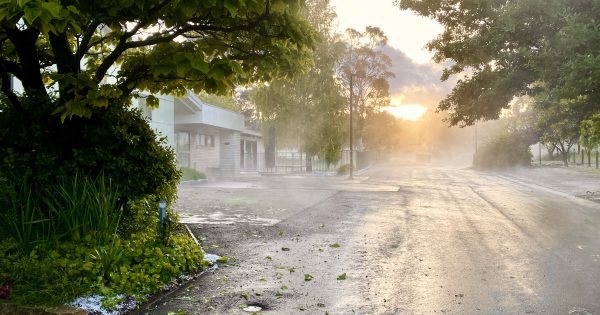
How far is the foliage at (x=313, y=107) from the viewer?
115ft

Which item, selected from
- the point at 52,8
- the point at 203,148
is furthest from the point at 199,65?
the point at 203,148

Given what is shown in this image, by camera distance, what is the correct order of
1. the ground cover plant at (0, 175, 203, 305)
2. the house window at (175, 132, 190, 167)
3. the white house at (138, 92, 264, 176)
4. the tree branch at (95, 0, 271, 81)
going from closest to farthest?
the ground cover plant at (0, 175, 203, 305) < the tree branch at (95, 0, 271, 81) < the white house at (138, 92, 264, 176) < the house window at (175, 132, 190, 167)

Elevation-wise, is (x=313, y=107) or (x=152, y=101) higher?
(x=313, y=107)

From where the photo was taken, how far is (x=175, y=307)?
5516 millimetres

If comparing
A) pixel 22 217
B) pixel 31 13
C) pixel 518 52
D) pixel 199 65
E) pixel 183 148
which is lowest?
pixel 22 217

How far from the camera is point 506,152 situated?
170 ft

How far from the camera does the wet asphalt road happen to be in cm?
570

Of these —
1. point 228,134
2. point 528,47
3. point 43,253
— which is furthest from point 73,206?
point 228,134

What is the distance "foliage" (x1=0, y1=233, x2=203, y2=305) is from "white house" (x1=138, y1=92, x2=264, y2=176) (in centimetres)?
1754

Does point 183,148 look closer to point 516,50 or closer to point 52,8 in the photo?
point 516,50

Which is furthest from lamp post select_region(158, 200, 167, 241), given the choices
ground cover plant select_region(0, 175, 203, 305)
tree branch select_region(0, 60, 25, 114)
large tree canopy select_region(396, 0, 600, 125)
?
large tree canopy select_region(396, 0, 600, 125)

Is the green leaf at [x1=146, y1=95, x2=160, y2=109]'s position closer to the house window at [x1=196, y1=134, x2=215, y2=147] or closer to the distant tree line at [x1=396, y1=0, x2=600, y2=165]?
the distant tree line at [x1=396, y1=0, x2=600, y2=165]

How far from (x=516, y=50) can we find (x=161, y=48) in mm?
13711

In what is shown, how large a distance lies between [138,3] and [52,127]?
93.7 inches
